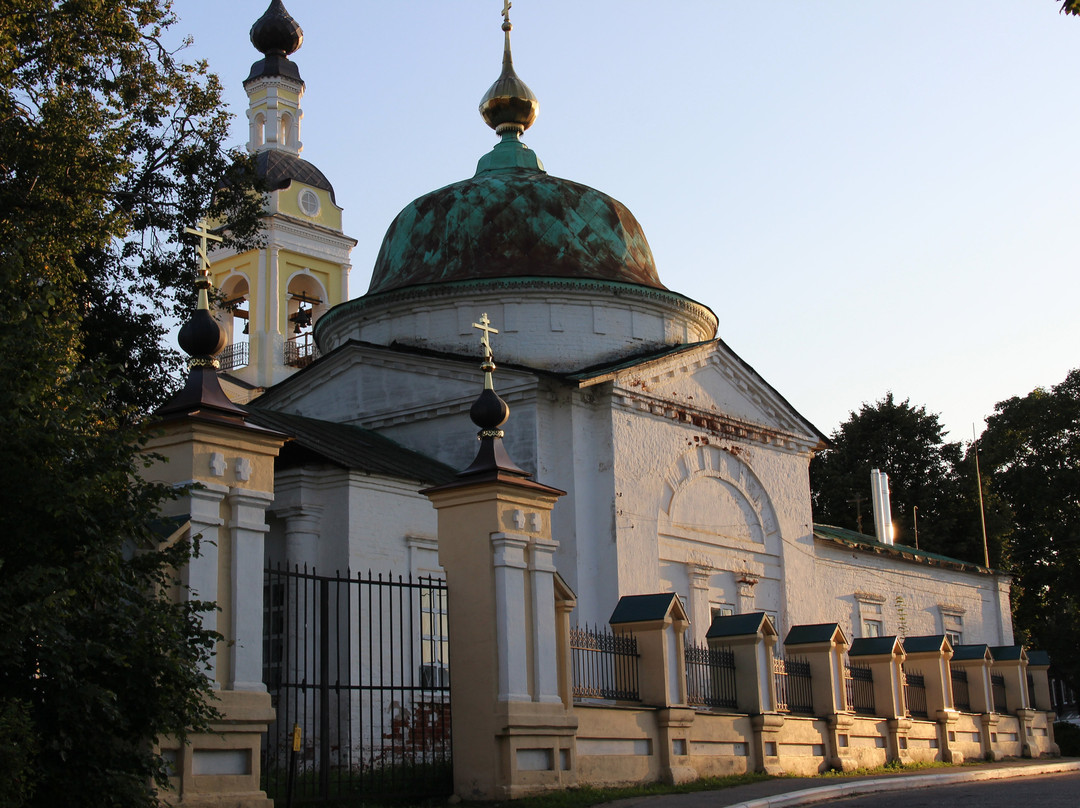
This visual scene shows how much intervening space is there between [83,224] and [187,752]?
7.03m

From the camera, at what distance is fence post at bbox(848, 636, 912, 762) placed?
1991 centimetres

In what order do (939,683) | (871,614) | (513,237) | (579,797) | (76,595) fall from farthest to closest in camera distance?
(871,614)
(513,237)
(939,683)
(579,797)
(76,595)

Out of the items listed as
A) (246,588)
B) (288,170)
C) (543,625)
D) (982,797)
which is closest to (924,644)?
(982,797)

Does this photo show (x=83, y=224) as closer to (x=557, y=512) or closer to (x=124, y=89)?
(x=124, y=89)

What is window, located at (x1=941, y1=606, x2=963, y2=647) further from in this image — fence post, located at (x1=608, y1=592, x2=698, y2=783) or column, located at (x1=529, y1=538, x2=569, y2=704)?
column, located at (x1=529, y1=538, x2=569, y2=704)

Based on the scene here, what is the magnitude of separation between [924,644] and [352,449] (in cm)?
964

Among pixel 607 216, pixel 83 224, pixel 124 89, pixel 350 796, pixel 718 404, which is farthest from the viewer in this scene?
pixel 607 216

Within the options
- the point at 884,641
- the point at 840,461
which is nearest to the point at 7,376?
the point at 884,641

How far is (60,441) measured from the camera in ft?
27.7

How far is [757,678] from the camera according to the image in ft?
54.0

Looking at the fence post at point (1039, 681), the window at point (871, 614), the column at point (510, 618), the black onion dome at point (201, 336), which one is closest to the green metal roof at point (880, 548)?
the window at point (871, 614)

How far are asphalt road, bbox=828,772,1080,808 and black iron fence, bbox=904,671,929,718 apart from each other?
11.6 ft

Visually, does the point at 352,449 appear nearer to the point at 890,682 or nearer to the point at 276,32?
the point at 890,682

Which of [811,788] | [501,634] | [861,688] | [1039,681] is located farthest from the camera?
[1039,681]
